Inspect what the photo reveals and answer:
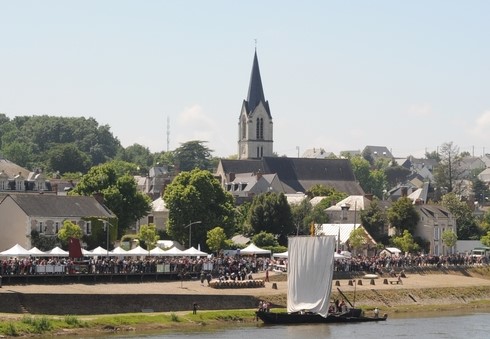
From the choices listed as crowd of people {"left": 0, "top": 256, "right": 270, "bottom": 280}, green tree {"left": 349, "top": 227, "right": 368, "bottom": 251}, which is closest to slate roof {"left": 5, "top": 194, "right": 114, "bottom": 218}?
crowd of people {"left": 0, "top": 256, "right": 270, "bottom": 280}

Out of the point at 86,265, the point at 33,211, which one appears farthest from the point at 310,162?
the point at 86,265

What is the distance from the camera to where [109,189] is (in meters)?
108

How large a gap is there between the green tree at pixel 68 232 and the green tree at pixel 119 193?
49.7ft

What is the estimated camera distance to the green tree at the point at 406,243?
114 meters

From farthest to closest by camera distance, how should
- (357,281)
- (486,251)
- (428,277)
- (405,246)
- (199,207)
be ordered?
(486,251), (405,246), (199,207), (428,277), (357,281)

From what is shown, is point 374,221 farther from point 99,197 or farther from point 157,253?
point 157,253

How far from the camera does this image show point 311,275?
7025cm

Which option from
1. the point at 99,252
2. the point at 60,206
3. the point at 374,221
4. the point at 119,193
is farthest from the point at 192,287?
the point at 374,221

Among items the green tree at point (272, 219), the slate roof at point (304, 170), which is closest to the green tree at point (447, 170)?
the slate roof at point (304, 170)

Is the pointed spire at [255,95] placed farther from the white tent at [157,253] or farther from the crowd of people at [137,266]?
the crowd of people at [137,266]

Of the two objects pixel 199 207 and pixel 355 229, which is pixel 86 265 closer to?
pixel 199 207

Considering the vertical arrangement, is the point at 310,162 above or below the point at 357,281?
above

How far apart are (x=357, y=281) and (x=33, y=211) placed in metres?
24.6

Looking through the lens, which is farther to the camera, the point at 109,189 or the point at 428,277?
the point at 109,189
